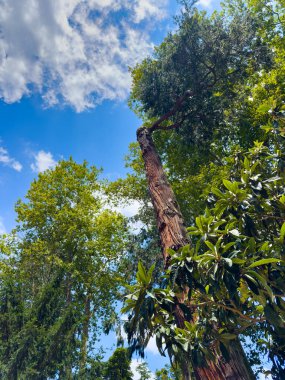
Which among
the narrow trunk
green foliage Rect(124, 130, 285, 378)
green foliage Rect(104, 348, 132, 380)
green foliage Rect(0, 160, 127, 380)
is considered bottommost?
green foliage Rect(124, 130, 285, 378)

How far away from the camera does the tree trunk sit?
4.34 metres

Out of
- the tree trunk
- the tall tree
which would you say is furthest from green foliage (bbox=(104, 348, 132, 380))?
the tree trunk

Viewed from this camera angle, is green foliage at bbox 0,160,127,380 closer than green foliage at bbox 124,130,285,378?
No

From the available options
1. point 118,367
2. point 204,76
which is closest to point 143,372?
point 118,367

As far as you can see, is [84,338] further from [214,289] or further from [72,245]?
[214,289]

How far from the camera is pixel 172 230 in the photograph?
19.8 feet

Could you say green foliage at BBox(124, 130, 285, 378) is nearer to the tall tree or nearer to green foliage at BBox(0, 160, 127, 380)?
the tall tree

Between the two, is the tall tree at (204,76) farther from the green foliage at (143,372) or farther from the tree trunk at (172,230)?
the green foliage at (143,372)

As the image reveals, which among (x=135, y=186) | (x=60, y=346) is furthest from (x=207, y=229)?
(x=135, y=186)

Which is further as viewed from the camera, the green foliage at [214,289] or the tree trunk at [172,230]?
the tree trunk at [172,230]

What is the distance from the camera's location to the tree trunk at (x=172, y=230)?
4336mm

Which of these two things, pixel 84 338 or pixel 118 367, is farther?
pixel 84 338

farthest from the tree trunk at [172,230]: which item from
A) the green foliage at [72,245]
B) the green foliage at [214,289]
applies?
the green foliage at [72,245]

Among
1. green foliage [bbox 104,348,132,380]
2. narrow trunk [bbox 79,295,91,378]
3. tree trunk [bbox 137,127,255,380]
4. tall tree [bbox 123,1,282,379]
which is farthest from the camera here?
green foliage [bbox 104,348,132,380]
